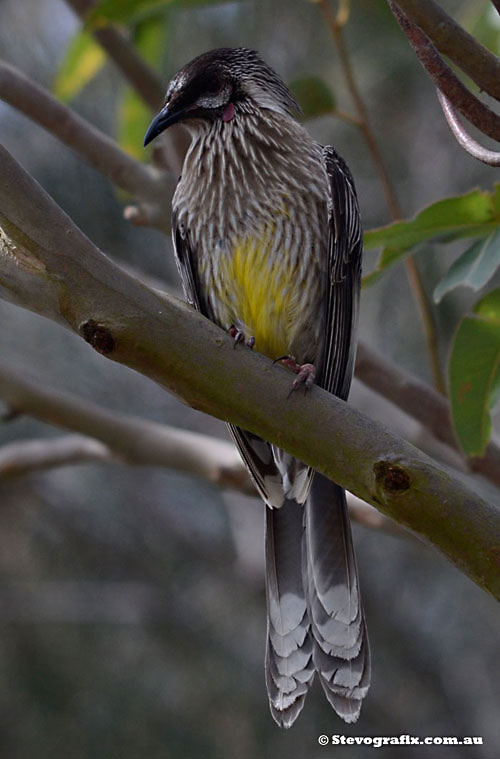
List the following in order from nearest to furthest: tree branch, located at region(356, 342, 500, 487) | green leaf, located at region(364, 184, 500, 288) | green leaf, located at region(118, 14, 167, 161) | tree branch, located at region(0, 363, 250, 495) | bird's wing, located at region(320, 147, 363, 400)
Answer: green leaf, located at region(364, 184, 500, 288), bird's wing, located at region(320, 147, 363, 400), tree branch, located at region(356, 342, 500, 487), tree branch, located at region(0, 363, 250, 495), green leaf, located at region(118, 14, 167, 161)

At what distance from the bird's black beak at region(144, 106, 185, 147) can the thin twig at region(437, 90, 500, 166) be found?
Answer: 2.90 feet

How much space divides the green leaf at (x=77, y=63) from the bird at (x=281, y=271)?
68 cm

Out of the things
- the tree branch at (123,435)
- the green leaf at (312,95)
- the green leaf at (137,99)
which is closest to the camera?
the green leaf at (312,95)

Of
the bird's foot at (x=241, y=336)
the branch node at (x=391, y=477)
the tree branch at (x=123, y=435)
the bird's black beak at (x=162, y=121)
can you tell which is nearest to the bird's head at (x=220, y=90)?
the bird's black beak at (x=162, y=121)

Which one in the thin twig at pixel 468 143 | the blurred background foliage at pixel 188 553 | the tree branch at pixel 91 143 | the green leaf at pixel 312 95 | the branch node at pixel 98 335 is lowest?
the blurred background foliage at pixel 188 553

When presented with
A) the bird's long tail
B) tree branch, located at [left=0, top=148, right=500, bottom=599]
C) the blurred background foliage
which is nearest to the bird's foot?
the bird's long tail

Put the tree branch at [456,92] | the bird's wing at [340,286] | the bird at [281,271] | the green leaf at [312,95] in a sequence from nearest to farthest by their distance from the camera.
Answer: the tree branch at [456,92]
the bird at [281,271]
the bird's wing at [340,286]
the green leaf at [312,95]

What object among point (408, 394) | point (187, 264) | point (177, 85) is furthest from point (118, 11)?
point (408, 394)

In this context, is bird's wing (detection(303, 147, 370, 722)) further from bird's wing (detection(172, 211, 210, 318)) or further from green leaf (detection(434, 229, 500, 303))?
green leaf (detection(434, 229, 500, 303))

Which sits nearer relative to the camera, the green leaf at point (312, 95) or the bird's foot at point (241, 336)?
the bird's foot at point (241, 336)

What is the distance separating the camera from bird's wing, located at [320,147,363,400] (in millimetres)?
2525

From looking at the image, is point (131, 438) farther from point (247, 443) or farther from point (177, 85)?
point (177, 85)

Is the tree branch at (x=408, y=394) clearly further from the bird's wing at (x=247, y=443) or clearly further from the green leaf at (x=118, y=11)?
the green leaf at (x=118, y=11)

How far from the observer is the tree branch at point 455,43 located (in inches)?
60.0
